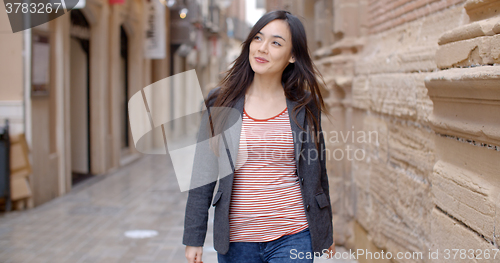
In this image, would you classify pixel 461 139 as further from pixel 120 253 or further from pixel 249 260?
pixel 120 253

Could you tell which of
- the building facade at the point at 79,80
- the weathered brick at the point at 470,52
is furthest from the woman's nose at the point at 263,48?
the building facade at the point at 79,80

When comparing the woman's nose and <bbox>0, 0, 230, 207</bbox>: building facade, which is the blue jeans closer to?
the woman's nose

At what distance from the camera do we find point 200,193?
7.50 ft

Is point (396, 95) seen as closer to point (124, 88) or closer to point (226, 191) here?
point (226, 191)

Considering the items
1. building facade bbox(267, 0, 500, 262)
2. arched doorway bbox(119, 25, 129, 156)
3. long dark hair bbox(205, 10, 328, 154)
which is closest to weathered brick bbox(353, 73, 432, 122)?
building facade bbox(267, 0, 500, 262)

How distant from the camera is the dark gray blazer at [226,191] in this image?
225 centimetres

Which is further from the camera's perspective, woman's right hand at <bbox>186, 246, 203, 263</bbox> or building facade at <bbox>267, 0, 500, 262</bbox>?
woman's right hand at <bbox>186, 246, 203, 263</bbox>

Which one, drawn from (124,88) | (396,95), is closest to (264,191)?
(396,95)

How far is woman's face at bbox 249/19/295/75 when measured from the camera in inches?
92.4

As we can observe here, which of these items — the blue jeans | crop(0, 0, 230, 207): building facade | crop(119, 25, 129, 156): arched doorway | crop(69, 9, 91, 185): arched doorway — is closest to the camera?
the blue jeans

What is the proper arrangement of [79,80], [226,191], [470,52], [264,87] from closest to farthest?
1. [470,52]
2. [226,191]
3. [264,87]
4. [79,80]

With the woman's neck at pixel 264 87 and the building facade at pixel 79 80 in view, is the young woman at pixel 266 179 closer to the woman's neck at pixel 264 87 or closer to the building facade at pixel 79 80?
the woman's neck at pixel 264 87

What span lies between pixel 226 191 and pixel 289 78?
70 cm

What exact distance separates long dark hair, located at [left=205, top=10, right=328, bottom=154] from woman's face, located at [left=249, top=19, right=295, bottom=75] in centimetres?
3
